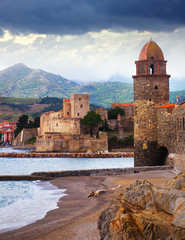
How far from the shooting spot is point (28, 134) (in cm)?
6988

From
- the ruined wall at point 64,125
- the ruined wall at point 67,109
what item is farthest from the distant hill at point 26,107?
the ruined wall at point 64,125

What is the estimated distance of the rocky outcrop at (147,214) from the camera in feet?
16.7

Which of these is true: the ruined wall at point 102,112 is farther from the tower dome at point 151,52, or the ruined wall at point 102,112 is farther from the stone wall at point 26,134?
the tower dome at point 151,52

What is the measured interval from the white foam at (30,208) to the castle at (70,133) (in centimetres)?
3905

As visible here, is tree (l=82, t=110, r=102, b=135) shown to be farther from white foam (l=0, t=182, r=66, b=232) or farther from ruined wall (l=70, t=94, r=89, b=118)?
white foam (l=0, t=182, r=66, b=232)

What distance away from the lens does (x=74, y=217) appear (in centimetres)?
977

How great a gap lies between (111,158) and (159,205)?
42.9 meters

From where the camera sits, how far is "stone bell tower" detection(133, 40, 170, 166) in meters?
20.7

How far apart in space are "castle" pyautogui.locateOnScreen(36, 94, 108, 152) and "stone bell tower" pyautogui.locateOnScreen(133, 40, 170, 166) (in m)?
35.3

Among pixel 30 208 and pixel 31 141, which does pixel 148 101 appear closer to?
pixel 30 208

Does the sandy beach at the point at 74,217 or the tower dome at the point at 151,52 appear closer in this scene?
the sandy beach at the point at 74,217

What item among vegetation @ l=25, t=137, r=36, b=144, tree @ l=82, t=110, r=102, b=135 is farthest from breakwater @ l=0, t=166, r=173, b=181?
vegetation @ l=25, t=137, r=36, b=144

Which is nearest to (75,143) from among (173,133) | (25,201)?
(173,133)

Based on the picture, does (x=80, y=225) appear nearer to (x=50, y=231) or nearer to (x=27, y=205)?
(x=50, y=231)
